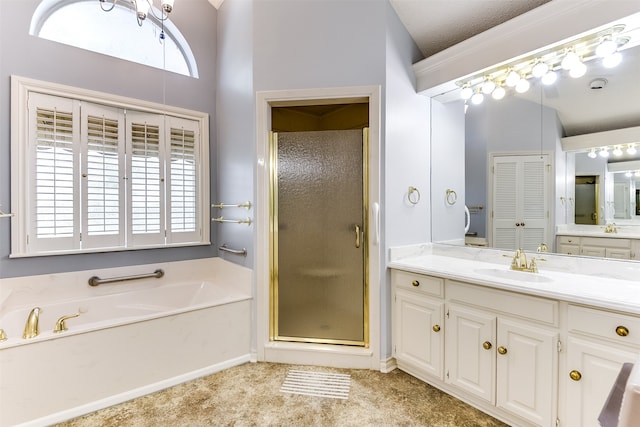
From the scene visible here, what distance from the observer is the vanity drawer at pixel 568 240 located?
192 cm

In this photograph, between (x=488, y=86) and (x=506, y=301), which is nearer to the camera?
(x=506, y=301)

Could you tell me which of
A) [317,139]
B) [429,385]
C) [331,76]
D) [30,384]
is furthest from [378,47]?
[30,384]

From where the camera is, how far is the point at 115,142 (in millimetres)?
2621

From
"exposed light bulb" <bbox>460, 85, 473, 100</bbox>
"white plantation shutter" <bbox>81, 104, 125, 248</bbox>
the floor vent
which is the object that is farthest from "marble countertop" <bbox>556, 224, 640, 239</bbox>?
"white plantation shutter" <bbox>81, 104, 125, 248</bbox>

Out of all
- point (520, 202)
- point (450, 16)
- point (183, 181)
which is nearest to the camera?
point (520, 202)

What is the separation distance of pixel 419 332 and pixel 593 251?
1.20 meters

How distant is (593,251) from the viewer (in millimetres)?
1833

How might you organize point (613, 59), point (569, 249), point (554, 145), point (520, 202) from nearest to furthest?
point (613, 59), point (569, 249), point (554, 145), point (520, 202)

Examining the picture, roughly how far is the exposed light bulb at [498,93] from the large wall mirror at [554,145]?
0.07 ft

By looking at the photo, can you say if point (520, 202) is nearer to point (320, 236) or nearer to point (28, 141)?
point (320, 236)

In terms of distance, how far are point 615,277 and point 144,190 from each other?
11.8 feet

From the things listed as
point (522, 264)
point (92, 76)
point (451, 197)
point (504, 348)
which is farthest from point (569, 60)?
point (92, 76)

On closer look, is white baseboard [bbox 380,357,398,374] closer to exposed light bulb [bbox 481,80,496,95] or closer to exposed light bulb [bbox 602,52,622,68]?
exposed light bulb [bbox 481,80,496,95]

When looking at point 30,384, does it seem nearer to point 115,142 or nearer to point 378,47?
point 115,142
